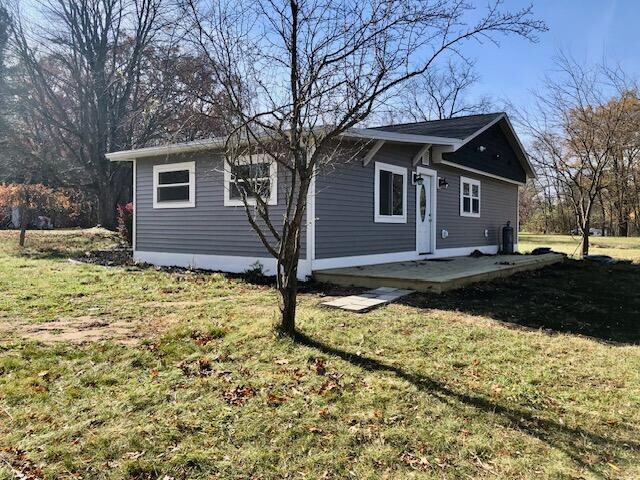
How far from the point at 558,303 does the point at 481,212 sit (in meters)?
7.74

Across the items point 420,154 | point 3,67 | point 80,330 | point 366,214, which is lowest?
point 80,330

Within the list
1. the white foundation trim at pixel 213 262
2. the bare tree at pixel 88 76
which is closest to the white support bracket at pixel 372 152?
the white foundation trim at pixel 213 262

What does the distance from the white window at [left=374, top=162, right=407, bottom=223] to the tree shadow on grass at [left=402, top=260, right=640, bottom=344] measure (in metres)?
2.47

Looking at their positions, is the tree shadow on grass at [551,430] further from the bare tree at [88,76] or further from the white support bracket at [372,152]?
the bare tree at [88,76]

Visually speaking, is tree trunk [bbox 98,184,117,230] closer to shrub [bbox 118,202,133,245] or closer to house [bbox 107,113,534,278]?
shrub [bbox 118,202,133,245]

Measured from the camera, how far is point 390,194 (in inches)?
393

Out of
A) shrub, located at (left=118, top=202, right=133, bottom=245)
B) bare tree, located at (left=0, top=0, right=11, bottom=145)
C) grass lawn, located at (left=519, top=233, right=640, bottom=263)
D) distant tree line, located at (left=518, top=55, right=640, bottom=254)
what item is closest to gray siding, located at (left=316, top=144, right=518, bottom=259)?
distant tree line, located at (left=518, top=55, right=640, bottom=254)

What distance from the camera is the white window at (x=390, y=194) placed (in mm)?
9541

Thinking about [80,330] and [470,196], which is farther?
[470,196]

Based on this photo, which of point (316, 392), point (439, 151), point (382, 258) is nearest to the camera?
point (316, 392)

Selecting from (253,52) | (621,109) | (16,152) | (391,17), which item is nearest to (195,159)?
(253,52)

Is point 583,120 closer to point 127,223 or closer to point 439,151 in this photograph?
point 439,151

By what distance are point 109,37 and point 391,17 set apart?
64.5 ft

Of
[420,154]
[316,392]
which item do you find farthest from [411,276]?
[316,392]
